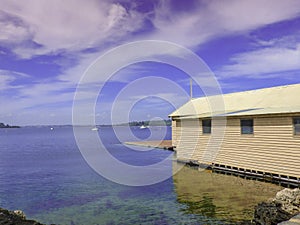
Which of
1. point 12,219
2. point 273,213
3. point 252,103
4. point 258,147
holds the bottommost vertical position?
point 12,219

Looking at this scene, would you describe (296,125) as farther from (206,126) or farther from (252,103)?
(206,126)

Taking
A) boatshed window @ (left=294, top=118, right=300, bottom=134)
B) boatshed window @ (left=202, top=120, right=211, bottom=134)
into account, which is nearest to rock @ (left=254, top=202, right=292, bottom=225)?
boatshed window @ (left=294, top=118, right=300, bottom=134)

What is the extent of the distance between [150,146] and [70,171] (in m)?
18.3

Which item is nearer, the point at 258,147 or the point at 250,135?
the point at 258,147

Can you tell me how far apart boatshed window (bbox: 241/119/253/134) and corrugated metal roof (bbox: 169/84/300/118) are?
528mm

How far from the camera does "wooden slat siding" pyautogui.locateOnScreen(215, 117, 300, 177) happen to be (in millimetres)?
14109

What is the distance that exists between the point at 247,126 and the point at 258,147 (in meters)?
1.46

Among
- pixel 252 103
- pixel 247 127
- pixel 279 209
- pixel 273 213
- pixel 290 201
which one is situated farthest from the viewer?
pixel 252 103

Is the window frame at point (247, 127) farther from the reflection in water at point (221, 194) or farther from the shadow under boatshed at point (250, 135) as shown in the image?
the reflection in water at point (221, 194)

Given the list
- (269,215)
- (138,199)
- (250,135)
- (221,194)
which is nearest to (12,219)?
Result: (138,199)

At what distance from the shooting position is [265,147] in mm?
15430

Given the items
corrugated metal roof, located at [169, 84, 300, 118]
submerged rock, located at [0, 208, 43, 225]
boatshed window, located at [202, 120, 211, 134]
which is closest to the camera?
submerged rock, located at [0, 208, 43, 225]

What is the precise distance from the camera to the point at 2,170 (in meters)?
25.1

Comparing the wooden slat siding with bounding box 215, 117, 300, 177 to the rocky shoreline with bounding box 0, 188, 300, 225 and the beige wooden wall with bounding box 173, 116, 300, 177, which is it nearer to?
the beige wooden wall with bounding box 173, 116, 300, 177
